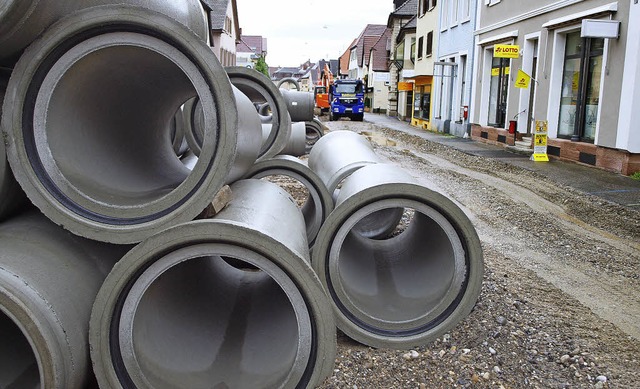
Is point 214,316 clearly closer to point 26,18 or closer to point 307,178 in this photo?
point 26,18

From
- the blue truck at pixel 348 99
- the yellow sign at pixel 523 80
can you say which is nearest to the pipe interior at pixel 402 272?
the yellow sign at pixel 523 80

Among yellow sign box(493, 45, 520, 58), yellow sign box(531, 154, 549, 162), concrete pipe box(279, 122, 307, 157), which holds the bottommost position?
yellow sign box(531, 154, 549, 162)

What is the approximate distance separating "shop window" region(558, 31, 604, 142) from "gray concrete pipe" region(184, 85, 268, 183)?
11.4 metres

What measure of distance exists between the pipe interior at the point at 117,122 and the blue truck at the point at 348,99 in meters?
31.7

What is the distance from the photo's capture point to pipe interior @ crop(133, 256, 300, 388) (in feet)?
10.6

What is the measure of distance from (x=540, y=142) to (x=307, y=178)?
36.0 ft

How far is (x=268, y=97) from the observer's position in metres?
7.18

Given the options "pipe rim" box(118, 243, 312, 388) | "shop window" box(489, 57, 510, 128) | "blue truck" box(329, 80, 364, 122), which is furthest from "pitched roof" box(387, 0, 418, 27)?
"pipe rim" box(118, 243, 312, 388)

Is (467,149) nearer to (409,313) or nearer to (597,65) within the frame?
(597,65)

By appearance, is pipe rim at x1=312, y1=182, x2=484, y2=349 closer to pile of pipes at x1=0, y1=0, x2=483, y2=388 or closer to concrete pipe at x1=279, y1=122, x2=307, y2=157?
→ pile of pipes at x1=0, y1=0, x2=483, y2=388

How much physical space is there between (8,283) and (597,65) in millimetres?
14131

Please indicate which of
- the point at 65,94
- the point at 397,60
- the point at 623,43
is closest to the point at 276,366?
the point at 65,94

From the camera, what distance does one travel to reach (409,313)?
4.17 m

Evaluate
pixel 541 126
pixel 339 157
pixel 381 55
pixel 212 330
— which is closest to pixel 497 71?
pixel 541 126
